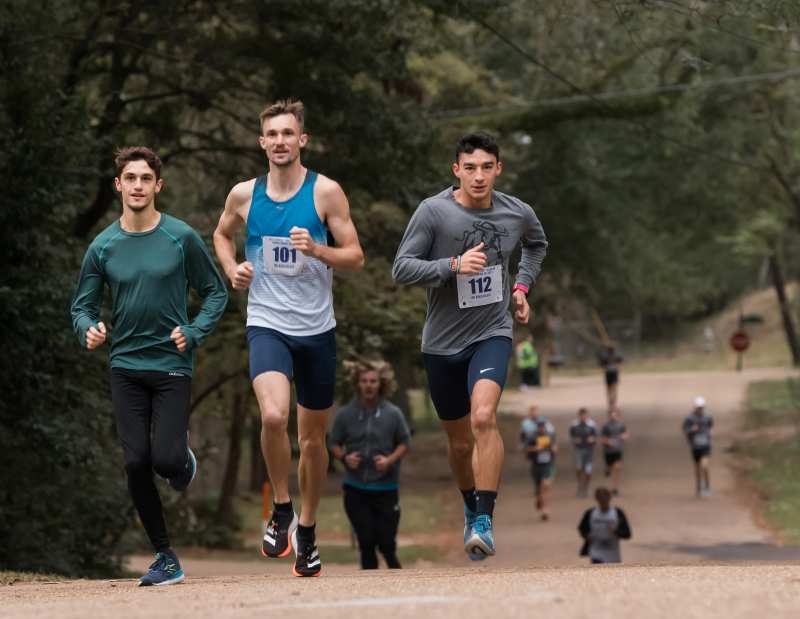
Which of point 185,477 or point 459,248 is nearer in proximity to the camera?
point 185,477

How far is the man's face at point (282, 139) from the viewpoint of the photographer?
9.33 meters

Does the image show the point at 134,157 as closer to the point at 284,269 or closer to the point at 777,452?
the point at 284,269

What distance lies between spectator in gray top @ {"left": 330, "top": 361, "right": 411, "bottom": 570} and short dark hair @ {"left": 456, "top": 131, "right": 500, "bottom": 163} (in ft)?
16.5

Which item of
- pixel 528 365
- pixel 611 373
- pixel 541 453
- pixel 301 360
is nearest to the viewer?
pixel 301 360

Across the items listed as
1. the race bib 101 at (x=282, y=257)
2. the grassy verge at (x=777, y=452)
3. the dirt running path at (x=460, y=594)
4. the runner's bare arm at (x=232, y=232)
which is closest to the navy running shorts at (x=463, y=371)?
the dirt running path at (x=460, y=594)

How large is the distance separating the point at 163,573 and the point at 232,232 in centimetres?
198

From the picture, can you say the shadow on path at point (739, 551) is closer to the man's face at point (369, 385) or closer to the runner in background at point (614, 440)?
the runner in background at point (614, 440)

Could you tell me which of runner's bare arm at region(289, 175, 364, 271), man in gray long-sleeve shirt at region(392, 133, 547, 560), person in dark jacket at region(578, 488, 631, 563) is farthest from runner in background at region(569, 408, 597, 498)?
runner's bare arm at region(289, 175, 364, 271)

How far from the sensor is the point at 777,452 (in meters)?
37.9

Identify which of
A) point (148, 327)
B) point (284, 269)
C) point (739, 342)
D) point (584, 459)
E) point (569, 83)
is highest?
point (569, 83)

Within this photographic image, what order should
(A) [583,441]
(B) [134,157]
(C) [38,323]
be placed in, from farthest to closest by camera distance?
(A) [583,441] → (C) [38,323] → (B) [134,157]

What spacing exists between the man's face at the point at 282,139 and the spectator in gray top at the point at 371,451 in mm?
5326

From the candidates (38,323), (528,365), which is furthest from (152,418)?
(528,365)

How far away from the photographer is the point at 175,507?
2512 centimetres
